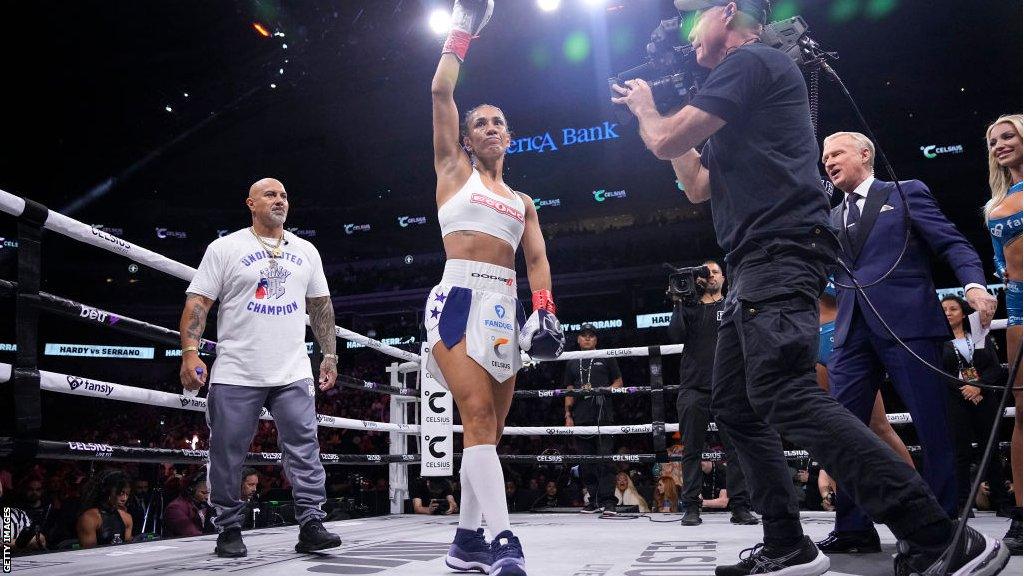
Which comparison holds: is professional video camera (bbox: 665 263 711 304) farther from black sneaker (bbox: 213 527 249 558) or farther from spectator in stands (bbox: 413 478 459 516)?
black sneaker (bbox: 213 527 249 558)

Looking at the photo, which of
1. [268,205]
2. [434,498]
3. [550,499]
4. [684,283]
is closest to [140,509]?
[434,498]

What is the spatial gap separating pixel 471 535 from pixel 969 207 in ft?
59.5

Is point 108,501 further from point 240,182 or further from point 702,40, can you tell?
point 240,182

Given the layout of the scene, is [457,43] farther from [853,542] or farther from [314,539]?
[853,542]

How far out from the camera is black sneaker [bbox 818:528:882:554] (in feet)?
7.20

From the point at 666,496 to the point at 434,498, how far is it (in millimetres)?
2145

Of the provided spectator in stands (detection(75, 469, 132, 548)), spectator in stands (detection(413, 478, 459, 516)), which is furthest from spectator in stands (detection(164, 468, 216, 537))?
spectator in stands (detection(413, 478, 459, 516))

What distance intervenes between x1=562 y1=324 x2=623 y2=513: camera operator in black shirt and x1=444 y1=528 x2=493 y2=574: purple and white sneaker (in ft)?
8.15

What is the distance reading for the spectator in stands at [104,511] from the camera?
4.34m

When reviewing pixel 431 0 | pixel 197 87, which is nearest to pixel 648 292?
pixel 431 0

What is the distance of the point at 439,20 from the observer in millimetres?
13688

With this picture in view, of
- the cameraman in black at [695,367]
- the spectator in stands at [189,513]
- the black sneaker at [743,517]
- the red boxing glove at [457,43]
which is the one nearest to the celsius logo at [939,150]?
the cameraman in black at [695,367]

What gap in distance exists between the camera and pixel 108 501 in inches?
197

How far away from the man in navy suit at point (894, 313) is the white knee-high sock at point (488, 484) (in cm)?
104
